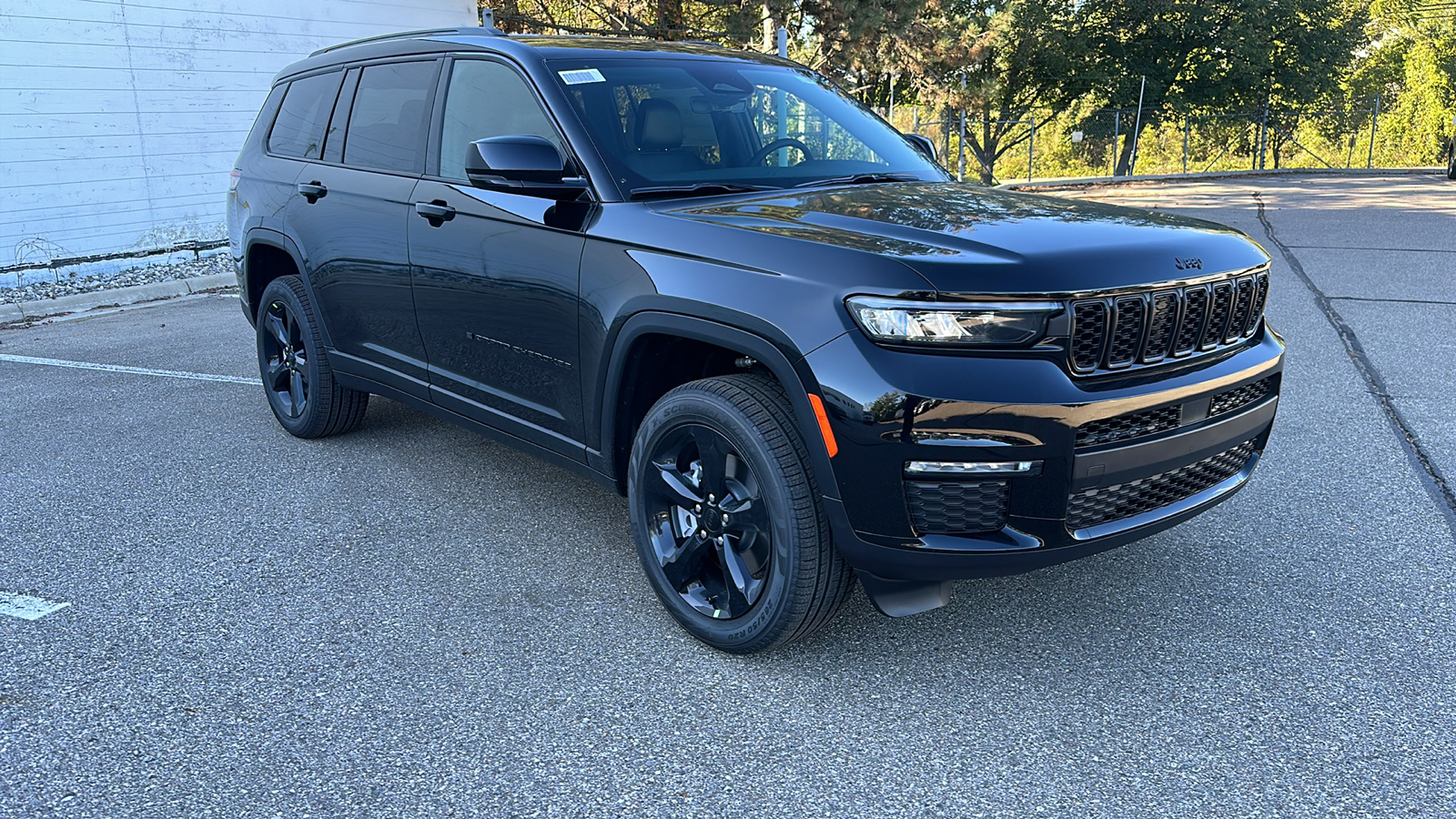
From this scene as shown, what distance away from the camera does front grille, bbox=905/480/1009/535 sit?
2715 mm

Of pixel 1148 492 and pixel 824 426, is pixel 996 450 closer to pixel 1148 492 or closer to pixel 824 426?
pixel 824 426

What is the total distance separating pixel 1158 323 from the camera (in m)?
2.88

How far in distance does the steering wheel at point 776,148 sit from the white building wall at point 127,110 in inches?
417

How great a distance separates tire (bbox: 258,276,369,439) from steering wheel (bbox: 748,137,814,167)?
2358 millimetres

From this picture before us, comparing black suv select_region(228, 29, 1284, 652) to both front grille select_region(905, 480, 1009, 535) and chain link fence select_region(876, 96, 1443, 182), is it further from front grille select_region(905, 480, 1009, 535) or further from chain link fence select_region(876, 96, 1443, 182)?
chain link fence select_region(876, 96, 1443, 182)

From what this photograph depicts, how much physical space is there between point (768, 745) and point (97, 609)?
2.32 metres

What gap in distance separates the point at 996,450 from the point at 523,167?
1686mm

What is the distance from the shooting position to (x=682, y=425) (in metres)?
3.22

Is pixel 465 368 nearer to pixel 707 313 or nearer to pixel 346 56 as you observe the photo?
pixel 707 313

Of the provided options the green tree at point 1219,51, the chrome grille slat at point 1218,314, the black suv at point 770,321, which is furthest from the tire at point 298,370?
the green tree at point 1219,51

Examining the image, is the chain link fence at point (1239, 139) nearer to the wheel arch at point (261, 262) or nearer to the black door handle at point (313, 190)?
the wheel arch at point (261, 262)

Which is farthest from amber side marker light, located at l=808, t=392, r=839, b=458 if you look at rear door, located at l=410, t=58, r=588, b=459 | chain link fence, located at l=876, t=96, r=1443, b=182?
chain link fence, located at l=876, t=96, r=1443, b=182

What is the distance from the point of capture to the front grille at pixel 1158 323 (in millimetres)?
2752

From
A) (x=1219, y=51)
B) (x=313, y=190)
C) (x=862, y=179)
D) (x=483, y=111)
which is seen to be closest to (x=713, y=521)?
(x=862, y=179)
